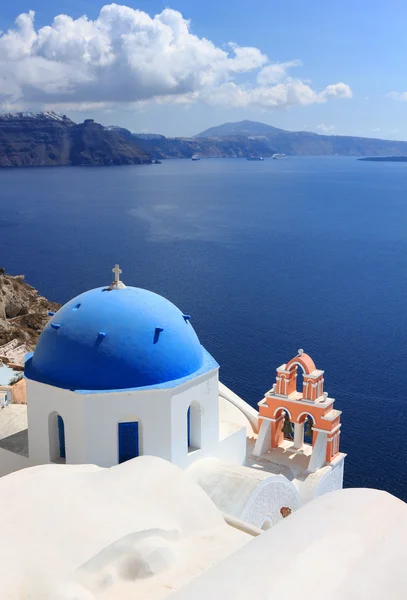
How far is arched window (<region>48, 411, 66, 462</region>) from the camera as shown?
430 inches

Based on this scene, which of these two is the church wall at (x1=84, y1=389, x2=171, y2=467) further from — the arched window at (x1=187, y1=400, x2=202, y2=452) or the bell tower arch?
the bell tower arch

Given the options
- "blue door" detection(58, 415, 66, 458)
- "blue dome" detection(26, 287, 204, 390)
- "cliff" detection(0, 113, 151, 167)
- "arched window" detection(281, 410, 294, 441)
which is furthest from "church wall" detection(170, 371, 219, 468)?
"cliff" detection(0, 113, 151, 167)

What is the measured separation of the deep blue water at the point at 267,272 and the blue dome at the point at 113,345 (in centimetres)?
1117

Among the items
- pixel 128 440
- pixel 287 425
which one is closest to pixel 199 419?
pixel 128 440

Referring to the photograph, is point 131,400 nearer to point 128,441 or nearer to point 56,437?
point 128,441

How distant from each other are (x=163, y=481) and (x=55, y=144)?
574 ft

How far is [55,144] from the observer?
172500 millimetres

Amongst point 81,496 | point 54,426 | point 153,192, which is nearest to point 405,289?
point 54,426

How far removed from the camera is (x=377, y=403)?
956 inches

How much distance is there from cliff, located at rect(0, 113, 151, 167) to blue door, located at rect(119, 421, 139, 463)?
164203 mm

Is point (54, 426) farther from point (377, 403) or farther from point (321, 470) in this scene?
point (377, 403)

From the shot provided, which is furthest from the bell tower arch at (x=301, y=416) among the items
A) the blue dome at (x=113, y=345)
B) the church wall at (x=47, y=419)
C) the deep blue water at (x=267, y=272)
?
the deep blue water at (x=267, y=272)

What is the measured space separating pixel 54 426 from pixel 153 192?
3710 inches

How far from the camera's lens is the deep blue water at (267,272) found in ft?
82.6
